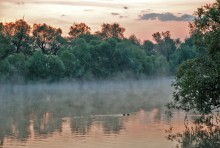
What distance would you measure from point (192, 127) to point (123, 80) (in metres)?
100

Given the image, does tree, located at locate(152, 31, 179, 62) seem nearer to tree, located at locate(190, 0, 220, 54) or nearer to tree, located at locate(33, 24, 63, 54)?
tree, located at locate(33, 24, 63, 54)

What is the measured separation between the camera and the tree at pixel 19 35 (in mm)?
108019

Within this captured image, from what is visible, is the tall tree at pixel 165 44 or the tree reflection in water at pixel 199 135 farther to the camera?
the tall tree at pixel 165 44

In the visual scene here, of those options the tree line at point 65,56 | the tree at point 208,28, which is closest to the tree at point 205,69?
the tree at point 208,28

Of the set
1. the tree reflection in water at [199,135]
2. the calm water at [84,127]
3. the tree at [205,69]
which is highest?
the tree at [205,69]

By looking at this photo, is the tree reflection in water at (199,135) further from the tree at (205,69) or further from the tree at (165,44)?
the tree at (165,44)

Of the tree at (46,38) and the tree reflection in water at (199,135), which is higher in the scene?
the tree at (46,38)

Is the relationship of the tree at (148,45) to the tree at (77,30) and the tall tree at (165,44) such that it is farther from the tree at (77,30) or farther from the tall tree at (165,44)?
the tree at (77,30)

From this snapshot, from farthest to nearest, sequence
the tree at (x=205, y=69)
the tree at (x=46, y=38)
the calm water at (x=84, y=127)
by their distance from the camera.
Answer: the tree at (x=46, y=38), the calm water at (x=84, y=127), the tree at (x=205, y=69)

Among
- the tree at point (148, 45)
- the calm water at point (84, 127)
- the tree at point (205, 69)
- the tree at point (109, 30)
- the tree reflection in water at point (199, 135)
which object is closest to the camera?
the tree at point (205, 69)

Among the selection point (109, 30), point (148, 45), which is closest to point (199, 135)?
point (109, 30)

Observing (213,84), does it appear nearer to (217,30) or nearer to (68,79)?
(217,30)

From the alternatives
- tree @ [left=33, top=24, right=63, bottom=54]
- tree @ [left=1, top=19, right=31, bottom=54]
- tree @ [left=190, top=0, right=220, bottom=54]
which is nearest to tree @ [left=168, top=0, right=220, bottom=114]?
tree @ [left=190, top=0, right=220, bottom=54]

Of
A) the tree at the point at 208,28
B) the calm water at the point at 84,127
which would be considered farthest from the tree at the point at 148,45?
the tree at the point at 208,28
